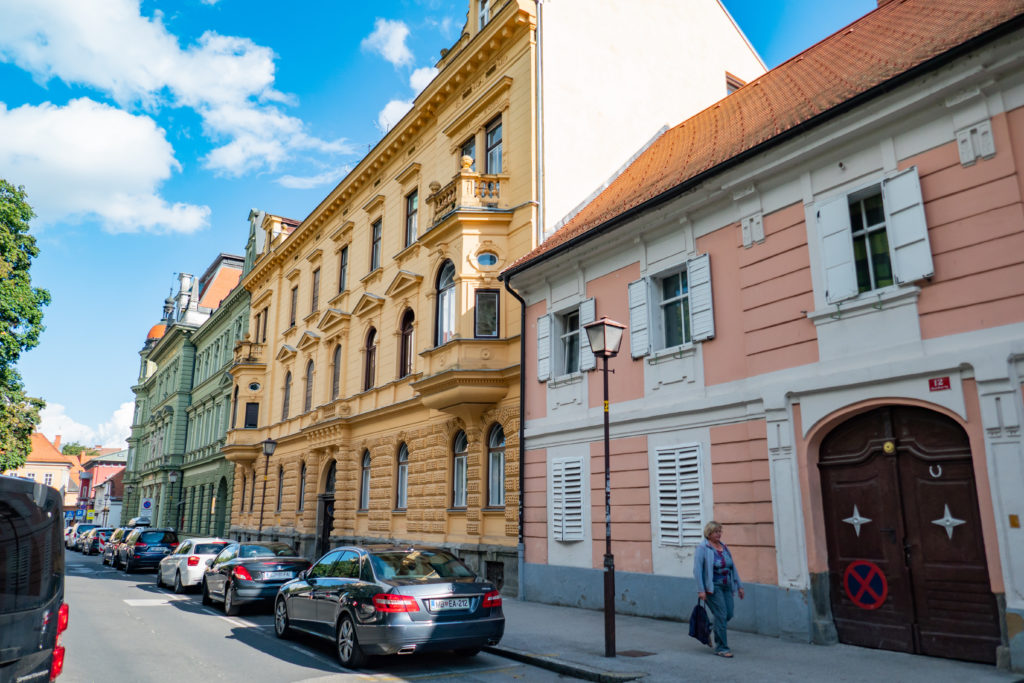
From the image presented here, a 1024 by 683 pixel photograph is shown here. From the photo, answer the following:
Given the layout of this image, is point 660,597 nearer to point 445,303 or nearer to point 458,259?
point 458,259

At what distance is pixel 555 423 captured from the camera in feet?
49.0

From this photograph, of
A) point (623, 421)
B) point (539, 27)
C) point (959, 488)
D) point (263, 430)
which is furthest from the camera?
point (263, 430)

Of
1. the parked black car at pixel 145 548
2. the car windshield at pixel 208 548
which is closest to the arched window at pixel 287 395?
the parked black car at pixel 145 548

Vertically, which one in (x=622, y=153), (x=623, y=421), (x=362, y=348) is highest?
(x=622, y=153)

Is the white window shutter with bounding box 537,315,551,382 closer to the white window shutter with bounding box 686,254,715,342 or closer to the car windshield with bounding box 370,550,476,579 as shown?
the white window shutter with bounding box 686,254,715,342

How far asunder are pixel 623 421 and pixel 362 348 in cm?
1343

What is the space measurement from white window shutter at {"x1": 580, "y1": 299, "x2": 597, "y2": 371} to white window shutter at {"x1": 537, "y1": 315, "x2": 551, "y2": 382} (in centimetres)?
98

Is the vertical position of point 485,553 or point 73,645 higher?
point 485,553

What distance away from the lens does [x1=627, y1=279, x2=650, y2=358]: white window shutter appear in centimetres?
1302

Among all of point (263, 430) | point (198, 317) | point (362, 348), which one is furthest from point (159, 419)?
point (362, 348)

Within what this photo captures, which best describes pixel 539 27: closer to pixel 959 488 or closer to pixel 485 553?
pixel 485 553

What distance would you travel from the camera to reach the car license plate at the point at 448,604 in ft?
29.1

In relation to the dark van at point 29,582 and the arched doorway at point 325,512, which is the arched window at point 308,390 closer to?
the arched doorway at point 325,512

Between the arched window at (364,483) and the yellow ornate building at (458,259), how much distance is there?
0.22ft
